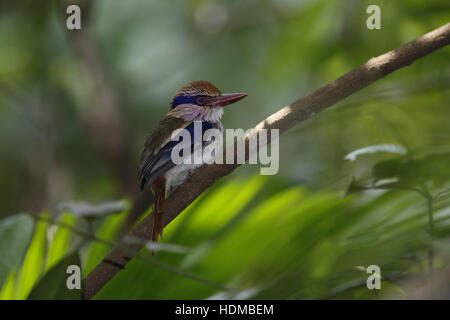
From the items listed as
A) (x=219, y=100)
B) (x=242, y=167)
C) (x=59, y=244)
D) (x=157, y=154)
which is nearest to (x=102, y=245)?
(x=59, y=244)

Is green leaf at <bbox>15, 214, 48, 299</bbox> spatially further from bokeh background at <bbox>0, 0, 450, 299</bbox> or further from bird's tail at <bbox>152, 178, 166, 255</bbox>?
bird's tail at <bbox>152, 178, 166, 255</bbox>

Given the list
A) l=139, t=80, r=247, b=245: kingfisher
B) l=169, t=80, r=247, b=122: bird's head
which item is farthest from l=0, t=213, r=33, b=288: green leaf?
l=169, t=80, r=247, b=122: bird's head

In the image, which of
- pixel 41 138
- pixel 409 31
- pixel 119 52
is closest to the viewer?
pixel 409 31

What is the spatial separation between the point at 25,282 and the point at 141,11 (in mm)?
1970

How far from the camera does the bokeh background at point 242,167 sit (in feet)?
2.46

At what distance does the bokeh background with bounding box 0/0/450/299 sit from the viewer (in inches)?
29.6

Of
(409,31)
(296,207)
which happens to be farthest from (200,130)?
(409,31)

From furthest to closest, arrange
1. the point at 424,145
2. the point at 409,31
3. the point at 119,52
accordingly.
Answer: the point at 119,52, the point at 409,31, the point at 424,145

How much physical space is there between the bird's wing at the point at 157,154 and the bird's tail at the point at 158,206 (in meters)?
0.01

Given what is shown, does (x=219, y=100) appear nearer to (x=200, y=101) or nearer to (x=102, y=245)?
(x=200, y=101)

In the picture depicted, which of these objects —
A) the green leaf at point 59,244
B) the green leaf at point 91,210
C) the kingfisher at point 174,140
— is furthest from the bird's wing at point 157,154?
the green leaf at point 59,244
